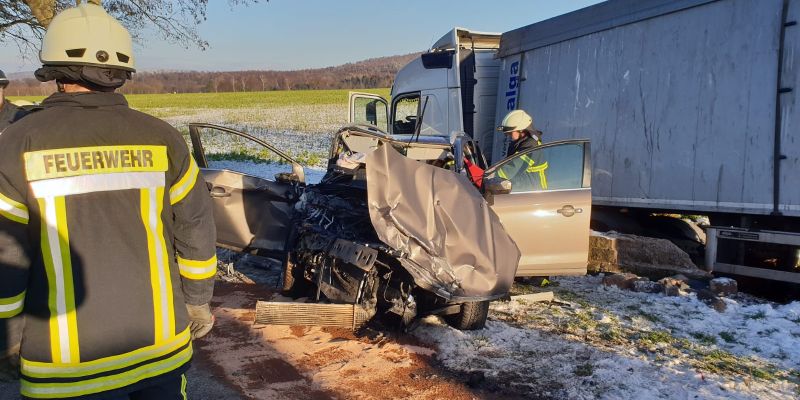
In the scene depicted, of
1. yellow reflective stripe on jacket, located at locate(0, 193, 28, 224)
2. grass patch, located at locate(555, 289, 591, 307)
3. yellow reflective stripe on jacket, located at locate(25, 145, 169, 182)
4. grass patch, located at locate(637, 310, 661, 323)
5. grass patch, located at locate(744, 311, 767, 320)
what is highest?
yellow reflective stripe on jacket, located at locate(25, 145, 169, 182)

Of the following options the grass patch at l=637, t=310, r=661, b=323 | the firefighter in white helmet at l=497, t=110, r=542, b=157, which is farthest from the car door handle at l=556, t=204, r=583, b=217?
the firefighter in white helmet at l=497, t=110, r=542, b=157

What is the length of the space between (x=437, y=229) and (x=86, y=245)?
2578 millimetres

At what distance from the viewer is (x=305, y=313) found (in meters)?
3.99

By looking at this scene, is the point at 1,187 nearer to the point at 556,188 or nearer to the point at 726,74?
the point at 556,188

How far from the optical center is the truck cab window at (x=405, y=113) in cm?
1047

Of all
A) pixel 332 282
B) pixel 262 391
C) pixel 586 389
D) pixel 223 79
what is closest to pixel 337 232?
pixel 332 282

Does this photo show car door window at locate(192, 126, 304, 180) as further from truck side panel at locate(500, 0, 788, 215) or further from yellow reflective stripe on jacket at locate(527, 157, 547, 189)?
yellow reflective stripe on jacket at locate(527, 157, 547, 189)

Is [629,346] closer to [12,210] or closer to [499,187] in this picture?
[499,187]

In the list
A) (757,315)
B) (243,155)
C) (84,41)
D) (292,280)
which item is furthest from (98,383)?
(243,155)

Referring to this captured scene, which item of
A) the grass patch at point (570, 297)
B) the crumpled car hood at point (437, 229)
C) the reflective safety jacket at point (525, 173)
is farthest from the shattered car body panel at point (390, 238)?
the grass patch at point (570, 297)

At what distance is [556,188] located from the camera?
545 centimetres

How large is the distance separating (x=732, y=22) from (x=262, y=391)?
18.2ft

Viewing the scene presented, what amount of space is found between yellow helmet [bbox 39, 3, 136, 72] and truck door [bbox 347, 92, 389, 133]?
7920mm

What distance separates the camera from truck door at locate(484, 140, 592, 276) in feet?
17.1
